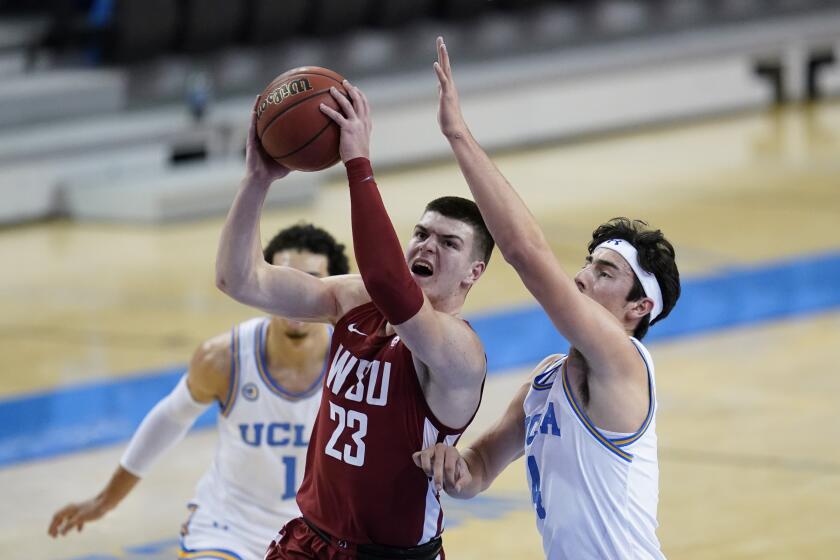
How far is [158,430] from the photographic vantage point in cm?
525

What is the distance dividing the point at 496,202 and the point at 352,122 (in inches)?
18.5

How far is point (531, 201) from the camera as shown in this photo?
591 inches

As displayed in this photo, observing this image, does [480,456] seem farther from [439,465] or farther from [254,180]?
[254,180]

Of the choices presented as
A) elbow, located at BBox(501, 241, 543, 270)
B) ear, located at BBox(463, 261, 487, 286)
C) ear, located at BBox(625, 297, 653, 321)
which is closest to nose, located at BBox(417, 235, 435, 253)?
ear, located at BBox(463, 261, 487, 286)

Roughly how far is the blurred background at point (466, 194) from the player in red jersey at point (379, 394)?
2.30 meters

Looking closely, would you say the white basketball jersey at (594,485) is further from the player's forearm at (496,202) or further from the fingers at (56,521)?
the fingers at (56,521)

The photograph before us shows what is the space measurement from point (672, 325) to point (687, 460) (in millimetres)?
2799

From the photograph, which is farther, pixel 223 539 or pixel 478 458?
pixel 223 539

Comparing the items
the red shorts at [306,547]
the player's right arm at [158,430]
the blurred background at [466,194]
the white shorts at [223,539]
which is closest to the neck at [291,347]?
the player's right arm at [158,430]

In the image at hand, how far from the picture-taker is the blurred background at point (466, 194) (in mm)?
7219

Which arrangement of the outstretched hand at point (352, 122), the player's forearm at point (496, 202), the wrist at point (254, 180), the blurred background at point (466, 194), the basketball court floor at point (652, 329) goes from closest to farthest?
the player's forearm at point (496, 202) → the outstretched hand at point (352, 122) → the wrist at point (254, 180) → the basketball court floor at point (652, 329) → the blurred background at point (466, 194)

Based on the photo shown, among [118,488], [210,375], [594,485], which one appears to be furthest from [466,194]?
[594,485]

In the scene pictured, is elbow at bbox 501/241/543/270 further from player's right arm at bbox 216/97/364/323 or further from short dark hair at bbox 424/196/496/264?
player's right arm at bbox 216/97/364/323

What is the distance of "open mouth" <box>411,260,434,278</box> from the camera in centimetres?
407
